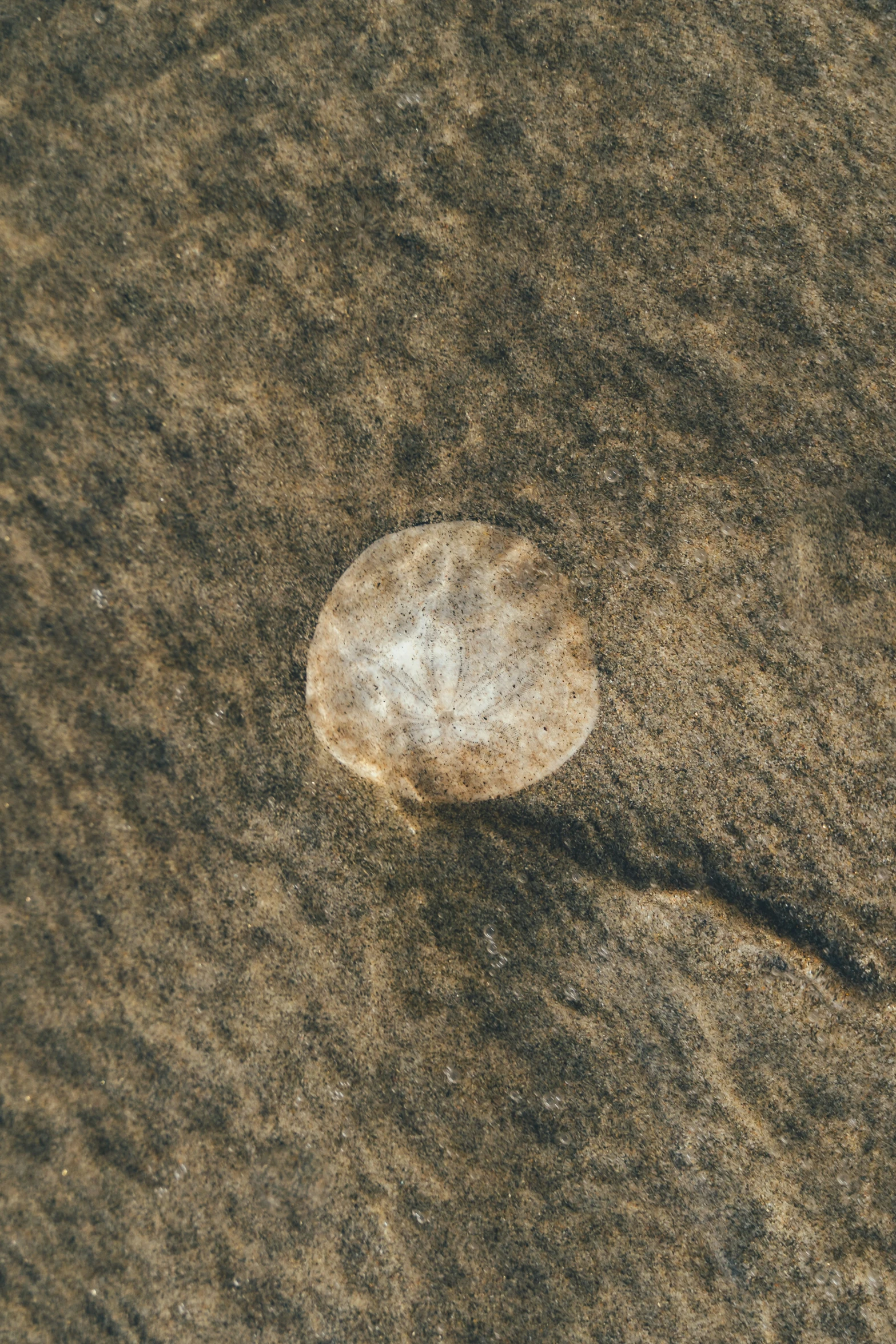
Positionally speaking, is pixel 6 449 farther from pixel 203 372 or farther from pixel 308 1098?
pixel 308 1098

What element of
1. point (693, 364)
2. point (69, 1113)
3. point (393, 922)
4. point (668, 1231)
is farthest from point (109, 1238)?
point (693, 364)

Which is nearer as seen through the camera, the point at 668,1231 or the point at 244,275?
the point at 668,1231

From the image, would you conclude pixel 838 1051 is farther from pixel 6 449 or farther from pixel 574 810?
pixel 6 449

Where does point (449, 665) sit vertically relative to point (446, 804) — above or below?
above

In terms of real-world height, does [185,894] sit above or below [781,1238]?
above

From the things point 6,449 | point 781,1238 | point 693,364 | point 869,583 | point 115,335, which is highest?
point 115,335

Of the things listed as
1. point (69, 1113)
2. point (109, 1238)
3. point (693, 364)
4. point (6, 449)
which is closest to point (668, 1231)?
point (109, 1238)
